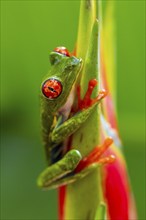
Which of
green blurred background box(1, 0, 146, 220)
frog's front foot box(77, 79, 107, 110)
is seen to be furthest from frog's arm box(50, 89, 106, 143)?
green blurred background box(1, 0, 146, 220)

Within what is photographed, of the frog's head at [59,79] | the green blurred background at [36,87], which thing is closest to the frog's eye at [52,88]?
the frog's head at [59,79]

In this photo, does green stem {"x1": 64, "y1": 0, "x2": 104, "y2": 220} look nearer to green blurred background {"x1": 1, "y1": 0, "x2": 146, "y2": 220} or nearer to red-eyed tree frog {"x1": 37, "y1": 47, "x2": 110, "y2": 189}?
red-eyed tree frog {"x1": 37, "y1": 47, "x2": 110, "y2": 189}

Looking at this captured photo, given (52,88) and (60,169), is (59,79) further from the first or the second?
(60,169)

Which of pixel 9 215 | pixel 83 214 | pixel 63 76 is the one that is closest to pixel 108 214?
pixel 83 214

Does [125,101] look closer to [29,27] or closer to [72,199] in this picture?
[29,27]

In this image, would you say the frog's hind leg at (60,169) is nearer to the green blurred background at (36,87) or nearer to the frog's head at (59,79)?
the frog's head at (59,79)

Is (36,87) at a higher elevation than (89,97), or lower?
higher

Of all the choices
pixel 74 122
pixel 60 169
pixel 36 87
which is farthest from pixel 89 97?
pixel 36 87
